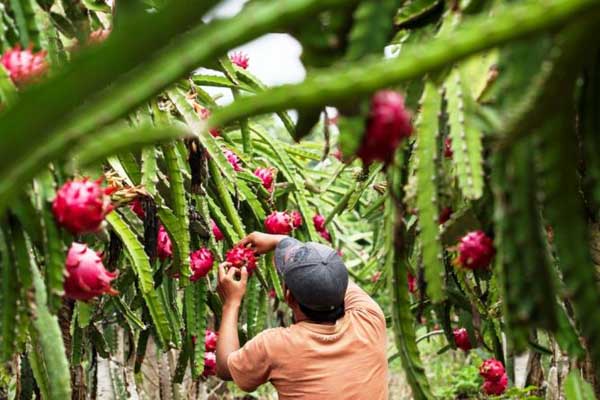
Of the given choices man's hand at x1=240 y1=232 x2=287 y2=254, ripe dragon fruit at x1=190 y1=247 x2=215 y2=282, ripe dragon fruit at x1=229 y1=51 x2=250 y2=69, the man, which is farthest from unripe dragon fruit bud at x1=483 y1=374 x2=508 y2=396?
ripe dragon fruit at x1=229 y1=51 x2=250 y2=69

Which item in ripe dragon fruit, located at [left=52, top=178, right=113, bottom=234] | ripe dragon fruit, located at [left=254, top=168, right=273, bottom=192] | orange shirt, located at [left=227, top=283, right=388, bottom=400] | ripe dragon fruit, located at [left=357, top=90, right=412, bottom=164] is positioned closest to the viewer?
ripe dragon fruit, located at [left=357, top=90, right=412, bottom=164]

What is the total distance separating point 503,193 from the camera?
33.0 inches

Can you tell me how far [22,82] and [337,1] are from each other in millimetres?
576

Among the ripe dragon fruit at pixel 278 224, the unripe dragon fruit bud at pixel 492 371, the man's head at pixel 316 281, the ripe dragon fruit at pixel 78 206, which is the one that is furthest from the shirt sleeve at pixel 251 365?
the ripe dragon fruit at pixel 78 206

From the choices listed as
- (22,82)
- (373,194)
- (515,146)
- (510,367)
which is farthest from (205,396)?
(515,146)

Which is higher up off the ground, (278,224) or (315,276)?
(278,224)

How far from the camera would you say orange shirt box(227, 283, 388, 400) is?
2182mm

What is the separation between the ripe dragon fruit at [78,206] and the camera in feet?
3.39

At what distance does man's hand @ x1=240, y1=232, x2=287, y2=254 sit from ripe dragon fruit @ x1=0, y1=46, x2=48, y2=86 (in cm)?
143

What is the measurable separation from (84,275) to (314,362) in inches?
42.4

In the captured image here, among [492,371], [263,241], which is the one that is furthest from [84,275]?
[492,371]

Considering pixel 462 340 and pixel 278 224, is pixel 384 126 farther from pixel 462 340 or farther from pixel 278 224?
pixel 462 340

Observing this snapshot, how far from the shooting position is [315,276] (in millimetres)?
2215

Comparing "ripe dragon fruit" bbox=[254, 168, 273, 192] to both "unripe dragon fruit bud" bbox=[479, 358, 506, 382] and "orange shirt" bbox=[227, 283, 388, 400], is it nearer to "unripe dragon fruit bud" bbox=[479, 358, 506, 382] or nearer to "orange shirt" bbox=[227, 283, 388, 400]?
"orange shirt" bbox=[227, 283, 388, 400]
